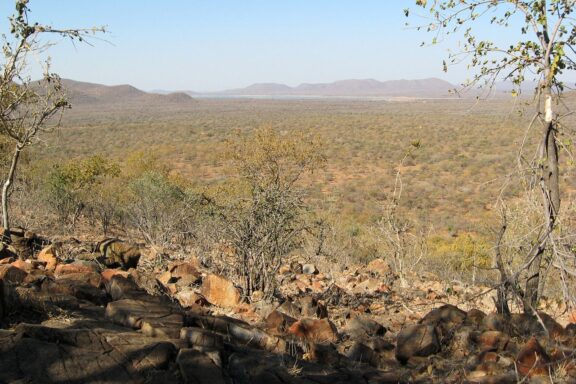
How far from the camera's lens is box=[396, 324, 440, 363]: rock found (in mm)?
5285

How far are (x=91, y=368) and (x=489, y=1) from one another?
4.69m

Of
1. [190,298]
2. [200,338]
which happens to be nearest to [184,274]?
[190,298]

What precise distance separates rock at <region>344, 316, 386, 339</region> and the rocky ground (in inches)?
0.5

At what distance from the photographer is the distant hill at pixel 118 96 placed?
113 meters

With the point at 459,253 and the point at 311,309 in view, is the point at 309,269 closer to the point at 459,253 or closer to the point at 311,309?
the point at 311,309

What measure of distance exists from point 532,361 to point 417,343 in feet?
3.51

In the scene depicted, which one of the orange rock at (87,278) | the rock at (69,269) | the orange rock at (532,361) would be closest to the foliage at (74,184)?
the rock at (69,269)

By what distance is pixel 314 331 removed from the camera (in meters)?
5.71

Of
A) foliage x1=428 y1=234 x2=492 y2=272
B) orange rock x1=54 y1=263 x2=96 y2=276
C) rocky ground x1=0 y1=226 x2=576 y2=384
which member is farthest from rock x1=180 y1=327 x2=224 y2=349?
foliage x1=428 y1=234 x2=492 y2=272

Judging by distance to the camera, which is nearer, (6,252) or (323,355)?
(323,355)

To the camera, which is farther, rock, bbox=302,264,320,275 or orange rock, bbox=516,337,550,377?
rock, bbox=302,264,320,275

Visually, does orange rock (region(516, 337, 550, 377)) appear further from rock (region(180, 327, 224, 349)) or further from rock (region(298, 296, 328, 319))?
rock (region(298, 296, 328, 319))

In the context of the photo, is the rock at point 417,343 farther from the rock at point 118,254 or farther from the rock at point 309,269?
the rock at point 309,269

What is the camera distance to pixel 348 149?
39719 millimetres
